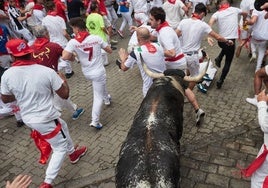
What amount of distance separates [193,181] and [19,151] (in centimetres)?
341

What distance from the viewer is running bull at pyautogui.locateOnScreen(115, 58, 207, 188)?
305cm

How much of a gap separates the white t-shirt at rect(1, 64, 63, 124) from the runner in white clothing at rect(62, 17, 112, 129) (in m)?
1.49

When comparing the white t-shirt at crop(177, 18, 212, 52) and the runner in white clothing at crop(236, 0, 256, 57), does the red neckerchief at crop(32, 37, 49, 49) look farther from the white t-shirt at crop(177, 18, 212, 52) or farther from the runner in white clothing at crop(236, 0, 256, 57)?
the runner in white clothing at crop(236, 0, 256, 57)

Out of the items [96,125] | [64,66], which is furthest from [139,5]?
[96,125]

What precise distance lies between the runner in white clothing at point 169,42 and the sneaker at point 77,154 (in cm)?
232

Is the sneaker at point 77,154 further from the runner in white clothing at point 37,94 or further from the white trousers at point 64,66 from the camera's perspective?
the white trousers at point 64,66

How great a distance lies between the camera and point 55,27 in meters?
8.26

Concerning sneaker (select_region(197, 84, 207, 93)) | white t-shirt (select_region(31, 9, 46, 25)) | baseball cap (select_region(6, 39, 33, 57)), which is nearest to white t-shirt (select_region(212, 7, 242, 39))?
sneaker (select_region(197, 84, 207, 93))

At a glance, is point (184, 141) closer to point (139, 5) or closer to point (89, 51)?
point (89, 51)

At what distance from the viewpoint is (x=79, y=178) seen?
5066mm

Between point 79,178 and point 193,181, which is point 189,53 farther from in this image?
point 79,178

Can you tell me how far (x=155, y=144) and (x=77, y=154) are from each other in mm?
2445

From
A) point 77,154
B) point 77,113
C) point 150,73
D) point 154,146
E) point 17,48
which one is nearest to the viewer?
point 154,146

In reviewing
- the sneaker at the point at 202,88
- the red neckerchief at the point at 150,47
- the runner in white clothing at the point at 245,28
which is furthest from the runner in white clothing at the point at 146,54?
the runner in white clothing at the point at 245,28
